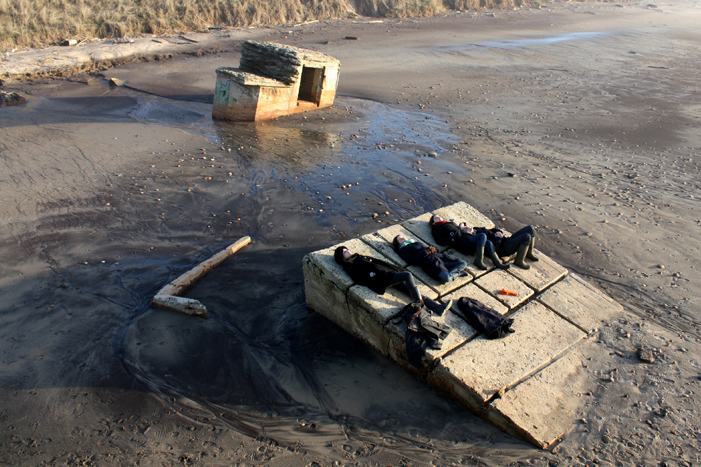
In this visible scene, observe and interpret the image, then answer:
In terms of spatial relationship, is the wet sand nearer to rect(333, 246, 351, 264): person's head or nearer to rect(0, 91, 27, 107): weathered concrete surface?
rect(0, 91, 27, 107): weathered concrete surface

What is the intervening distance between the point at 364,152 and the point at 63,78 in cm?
1157

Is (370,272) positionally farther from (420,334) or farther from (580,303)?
(580,303)

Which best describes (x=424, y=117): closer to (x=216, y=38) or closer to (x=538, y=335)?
(x=538, y=335)

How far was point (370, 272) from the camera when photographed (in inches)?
221

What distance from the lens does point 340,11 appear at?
85.9 ft

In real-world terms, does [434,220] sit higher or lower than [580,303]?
higher

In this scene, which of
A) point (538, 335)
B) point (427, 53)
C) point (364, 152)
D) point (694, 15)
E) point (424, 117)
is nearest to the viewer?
point (538, 335)

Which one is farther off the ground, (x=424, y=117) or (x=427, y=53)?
(x=427, y=53)

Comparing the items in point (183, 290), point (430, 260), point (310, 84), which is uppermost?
point (310, 84)

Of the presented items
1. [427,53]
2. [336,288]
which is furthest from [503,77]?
[336,288]

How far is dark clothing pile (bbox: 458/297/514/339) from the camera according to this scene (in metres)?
5.23

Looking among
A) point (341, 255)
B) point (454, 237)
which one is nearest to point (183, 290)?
point (341, 255)

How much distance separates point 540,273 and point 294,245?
3885 mm

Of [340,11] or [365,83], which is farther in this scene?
[340,11]
